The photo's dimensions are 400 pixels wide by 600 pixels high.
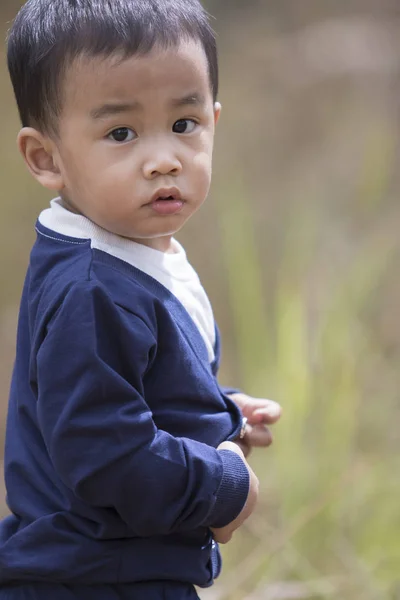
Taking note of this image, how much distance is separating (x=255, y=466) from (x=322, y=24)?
3.56 metres

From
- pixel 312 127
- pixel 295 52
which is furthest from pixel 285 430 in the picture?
pixel 295 52

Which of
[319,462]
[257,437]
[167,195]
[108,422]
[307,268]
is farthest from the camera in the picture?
[307,268]

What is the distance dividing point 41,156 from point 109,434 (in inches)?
15.9

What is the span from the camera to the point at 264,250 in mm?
3986

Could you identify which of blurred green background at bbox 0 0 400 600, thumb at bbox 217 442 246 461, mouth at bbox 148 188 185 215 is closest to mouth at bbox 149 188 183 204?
mouth at bbox 148 188 185 215

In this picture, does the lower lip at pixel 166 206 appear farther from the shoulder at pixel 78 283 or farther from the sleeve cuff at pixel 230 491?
the sleeve cuff at pixel 230 491

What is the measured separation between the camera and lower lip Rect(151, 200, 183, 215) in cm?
133

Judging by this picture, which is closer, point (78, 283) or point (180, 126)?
point (78, 283)

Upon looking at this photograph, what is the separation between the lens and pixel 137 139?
1315 mm

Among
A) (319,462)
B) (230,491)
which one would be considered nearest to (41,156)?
(230,491)

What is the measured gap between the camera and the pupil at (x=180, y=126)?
135cm

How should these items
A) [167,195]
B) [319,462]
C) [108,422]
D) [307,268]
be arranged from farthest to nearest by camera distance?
[307,268], [319,462], [167,195], [108,422]

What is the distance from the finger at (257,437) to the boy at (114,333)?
0.14 metres

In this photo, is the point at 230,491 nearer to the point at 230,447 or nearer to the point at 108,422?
the point at 230,447
